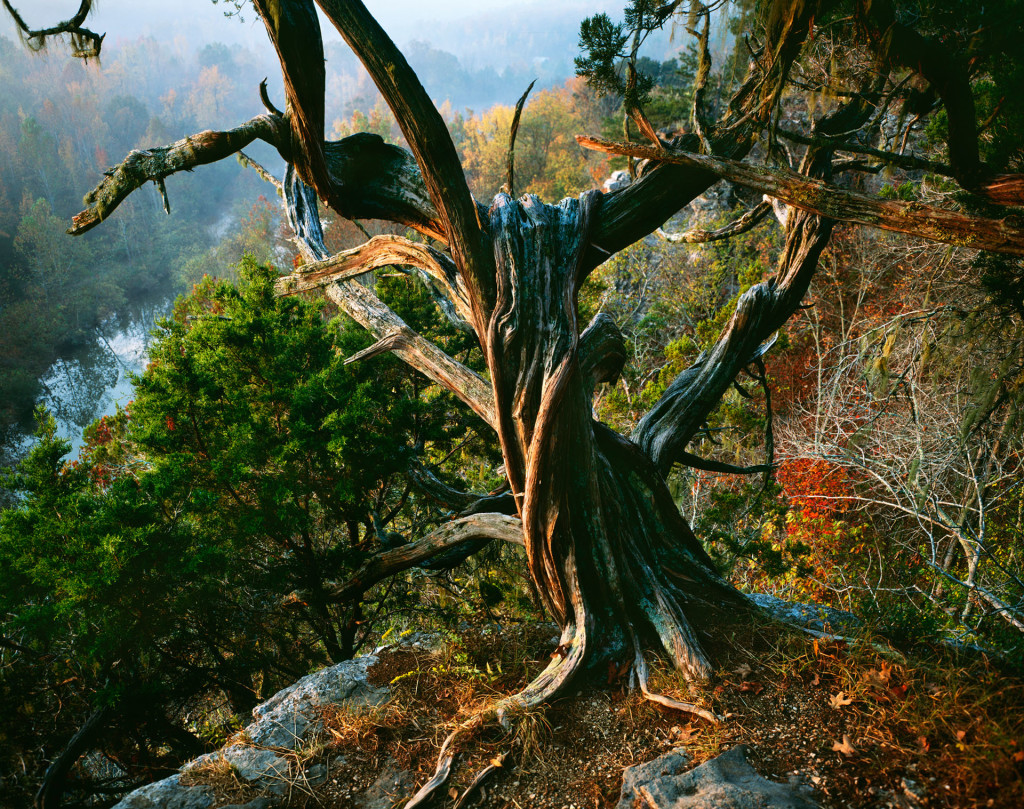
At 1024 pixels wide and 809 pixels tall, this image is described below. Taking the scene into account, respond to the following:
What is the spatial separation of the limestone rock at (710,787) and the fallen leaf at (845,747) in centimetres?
23

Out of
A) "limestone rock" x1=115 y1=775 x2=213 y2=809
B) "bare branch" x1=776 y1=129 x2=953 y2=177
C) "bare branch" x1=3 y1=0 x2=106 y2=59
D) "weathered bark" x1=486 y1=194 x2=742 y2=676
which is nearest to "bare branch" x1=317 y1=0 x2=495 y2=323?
"weathered bark" x1=486 y1=194 x2=742 y2=676

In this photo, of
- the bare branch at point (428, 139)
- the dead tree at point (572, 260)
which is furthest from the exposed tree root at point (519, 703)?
the bare branch at point (428, 139)

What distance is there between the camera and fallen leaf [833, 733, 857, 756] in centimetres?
198

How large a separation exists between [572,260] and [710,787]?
86.3 inches

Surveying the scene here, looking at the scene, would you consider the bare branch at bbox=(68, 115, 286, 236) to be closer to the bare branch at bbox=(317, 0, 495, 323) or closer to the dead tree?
the dead tree

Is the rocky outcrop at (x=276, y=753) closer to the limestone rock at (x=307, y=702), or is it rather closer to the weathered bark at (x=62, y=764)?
the limestone rock at (x=307, y=702)

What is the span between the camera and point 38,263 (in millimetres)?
30422

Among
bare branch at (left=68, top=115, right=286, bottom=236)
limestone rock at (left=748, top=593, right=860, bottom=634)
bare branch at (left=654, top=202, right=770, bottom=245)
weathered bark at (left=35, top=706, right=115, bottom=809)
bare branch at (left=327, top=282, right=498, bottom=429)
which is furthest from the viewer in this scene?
bare branch at (left=654, top=202, right=770, bottom=245)

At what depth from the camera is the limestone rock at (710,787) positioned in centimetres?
180

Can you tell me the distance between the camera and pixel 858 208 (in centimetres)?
225

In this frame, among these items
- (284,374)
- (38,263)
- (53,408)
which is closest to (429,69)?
(38,263)

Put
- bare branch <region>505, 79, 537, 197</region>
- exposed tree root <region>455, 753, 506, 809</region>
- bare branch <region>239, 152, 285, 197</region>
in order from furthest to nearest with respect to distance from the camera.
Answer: bare branch <region>239, 152, 285, 197</region> < bare branch <region>505, 79, 537, 197</region> < exposed tree root <region>455, 753, 506, 809</region>

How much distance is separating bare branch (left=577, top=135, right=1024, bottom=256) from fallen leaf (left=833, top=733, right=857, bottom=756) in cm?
180

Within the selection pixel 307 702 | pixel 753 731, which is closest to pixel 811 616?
pixel 753 731
